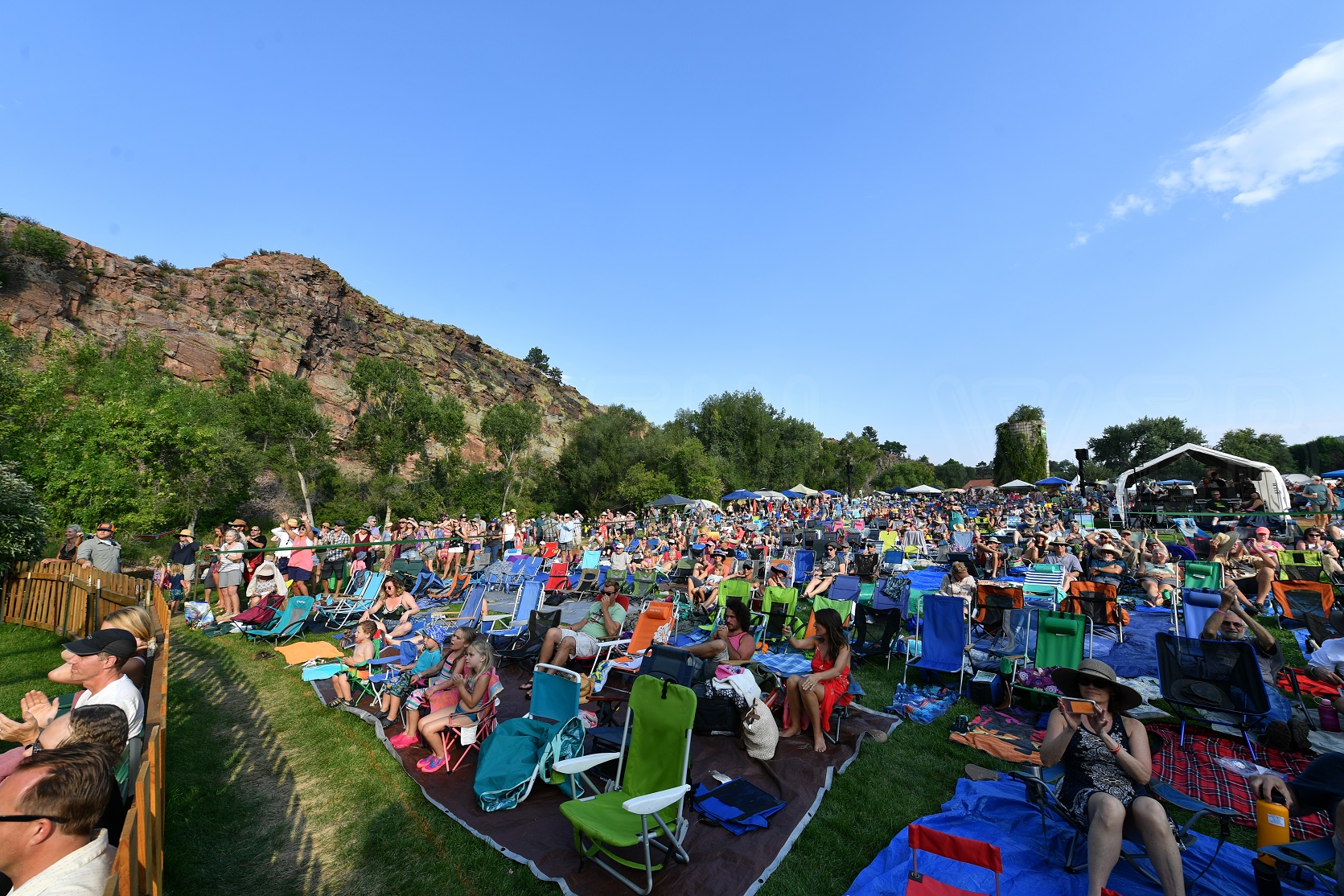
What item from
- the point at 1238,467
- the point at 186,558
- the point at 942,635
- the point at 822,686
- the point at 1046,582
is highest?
the point at 1238,467

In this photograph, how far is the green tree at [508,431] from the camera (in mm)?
39969

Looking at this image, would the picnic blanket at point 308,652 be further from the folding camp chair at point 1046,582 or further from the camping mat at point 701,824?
the folding camp chair at point 1046,582

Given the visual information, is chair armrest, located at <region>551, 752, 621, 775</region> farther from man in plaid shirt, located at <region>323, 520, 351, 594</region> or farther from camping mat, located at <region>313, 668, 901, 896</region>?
man in plaid shirt, located at <region>323, 520, 351, 594</region>

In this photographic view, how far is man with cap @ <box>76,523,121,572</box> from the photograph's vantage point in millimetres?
8961

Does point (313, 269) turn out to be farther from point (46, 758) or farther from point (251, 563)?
point (46, 758)

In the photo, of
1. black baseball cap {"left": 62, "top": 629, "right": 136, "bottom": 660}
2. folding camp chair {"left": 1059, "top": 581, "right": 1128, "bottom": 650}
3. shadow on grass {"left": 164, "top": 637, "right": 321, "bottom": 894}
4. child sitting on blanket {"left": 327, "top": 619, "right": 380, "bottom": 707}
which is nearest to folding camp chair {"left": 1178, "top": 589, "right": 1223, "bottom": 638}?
folding camp chair {"left": 1059, "top": 581, "right": 1128, "bottom": 650}

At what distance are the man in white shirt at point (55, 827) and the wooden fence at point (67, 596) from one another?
5.23 m

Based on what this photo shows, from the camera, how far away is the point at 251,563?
1151 cm

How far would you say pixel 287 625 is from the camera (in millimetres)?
8664

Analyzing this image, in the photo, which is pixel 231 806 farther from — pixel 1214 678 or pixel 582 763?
pixel 1214 678

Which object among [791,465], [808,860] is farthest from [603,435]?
[808,860]

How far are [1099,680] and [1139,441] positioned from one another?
9661 centimetres

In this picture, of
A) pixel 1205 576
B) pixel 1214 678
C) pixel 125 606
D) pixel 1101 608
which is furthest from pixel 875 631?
pixel 125 606

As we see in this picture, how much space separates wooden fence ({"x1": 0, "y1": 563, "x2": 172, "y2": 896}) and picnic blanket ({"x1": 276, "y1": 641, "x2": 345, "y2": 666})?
3.73ft
